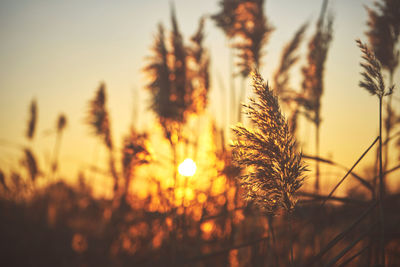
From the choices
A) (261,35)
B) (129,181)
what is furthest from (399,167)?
(129,181)

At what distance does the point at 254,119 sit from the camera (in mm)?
972

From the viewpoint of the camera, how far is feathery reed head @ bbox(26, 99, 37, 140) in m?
6.83

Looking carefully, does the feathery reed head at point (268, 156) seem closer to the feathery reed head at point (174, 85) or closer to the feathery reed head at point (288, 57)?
the feathery reed head at point (174, 85)

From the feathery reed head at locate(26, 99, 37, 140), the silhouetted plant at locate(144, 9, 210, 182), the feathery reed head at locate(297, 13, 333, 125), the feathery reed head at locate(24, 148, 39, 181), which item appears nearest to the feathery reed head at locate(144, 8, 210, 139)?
the silhouetted plant at locate(144, 9, 210, 182)

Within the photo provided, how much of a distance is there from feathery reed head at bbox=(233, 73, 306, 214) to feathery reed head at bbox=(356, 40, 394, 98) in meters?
0.39

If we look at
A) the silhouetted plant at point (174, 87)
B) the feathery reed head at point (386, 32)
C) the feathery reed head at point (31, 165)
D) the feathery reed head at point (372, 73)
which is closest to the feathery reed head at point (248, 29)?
the silhouetted plant at point (174, 87)

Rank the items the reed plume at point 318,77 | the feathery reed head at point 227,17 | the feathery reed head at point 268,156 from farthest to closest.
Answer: the feathery reed head at point 227,17
the reed plume at point 318,77
the feathery reed head at point 268,156

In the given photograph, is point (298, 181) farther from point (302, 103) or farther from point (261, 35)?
point (261, 35)

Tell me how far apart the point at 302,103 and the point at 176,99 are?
4.22ft

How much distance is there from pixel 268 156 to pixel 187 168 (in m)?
1.87

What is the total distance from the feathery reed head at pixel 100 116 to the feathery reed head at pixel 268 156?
150 inches

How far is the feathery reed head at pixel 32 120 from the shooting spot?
683 centimetres

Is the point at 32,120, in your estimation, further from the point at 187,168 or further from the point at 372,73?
the point at 372,73

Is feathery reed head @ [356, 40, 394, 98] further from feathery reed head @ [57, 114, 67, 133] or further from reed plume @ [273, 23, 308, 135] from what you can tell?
feathery reed head @ [57, 114, 67, 133]
